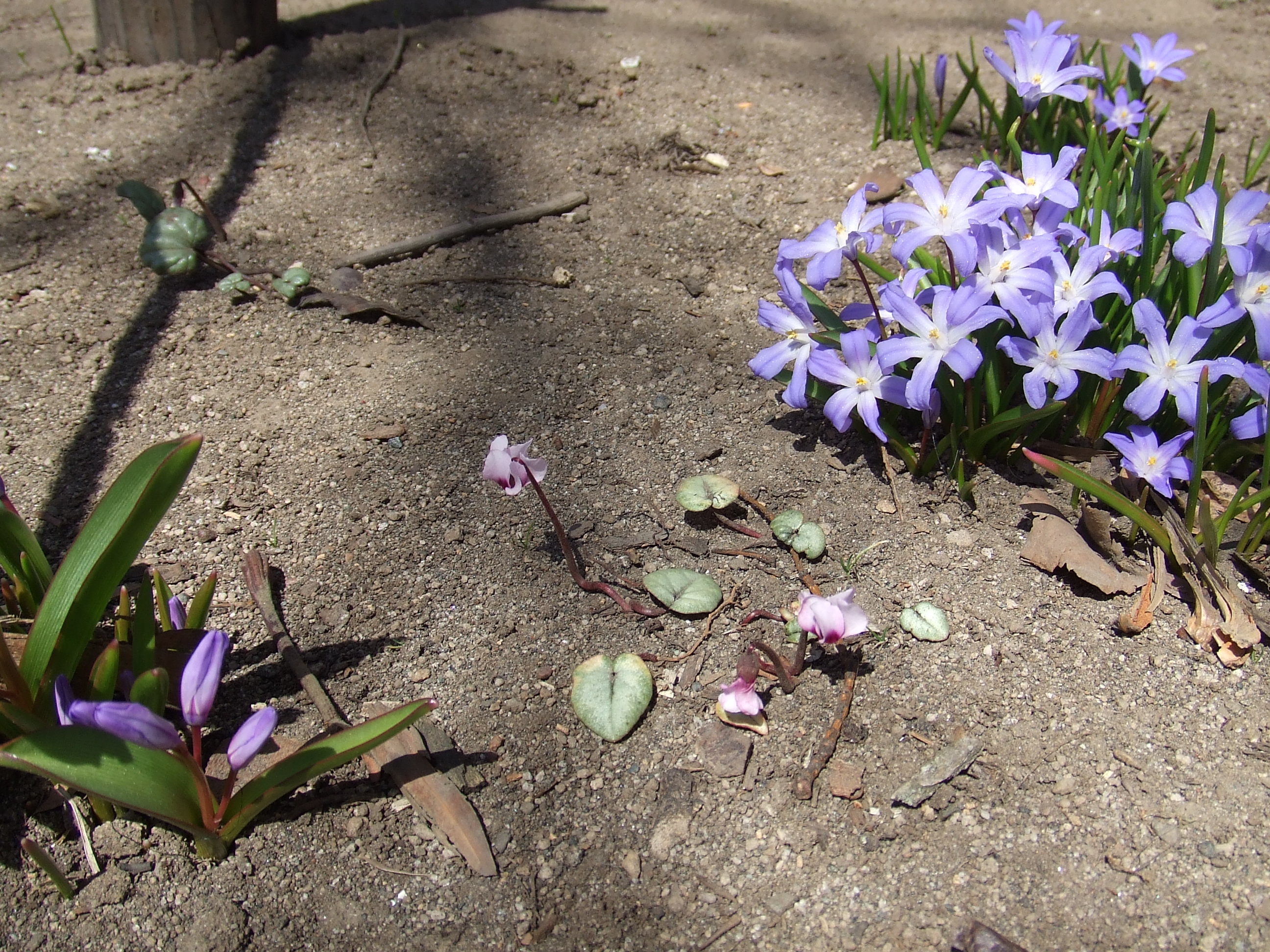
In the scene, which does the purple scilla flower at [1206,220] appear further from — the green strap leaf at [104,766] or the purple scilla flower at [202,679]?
the green strap leaf at [104,766]

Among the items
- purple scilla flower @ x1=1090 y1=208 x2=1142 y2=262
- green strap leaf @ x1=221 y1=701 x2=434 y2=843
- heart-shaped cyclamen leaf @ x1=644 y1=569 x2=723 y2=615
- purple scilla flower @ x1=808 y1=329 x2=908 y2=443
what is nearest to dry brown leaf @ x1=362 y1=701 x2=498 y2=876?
green strap leaf @ x1=221 y1=701 x2=434 y2=843

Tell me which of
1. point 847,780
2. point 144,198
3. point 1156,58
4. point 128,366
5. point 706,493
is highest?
point 1156,58

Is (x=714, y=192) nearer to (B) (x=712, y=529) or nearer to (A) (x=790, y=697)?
(B) (x=712, y=529)

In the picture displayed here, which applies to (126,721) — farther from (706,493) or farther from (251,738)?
(706,493)

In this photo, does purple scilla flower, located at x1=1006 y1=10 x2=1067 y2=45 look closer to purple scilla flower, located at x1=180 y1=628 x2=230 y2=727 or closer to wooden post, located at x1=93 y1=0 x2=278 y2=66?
purple scilla flower, located at x1=180 y1=628 x2=230 y2=727

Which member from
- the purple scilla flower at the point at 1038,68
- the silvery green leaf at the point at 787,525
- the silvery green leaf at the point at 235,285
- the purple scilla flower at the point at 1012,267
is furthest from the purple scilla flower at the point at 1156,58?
the silvery green leaf at the point at 235,285

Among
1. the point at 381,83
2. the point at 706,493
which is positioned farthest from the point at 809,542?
the point at 381,83
